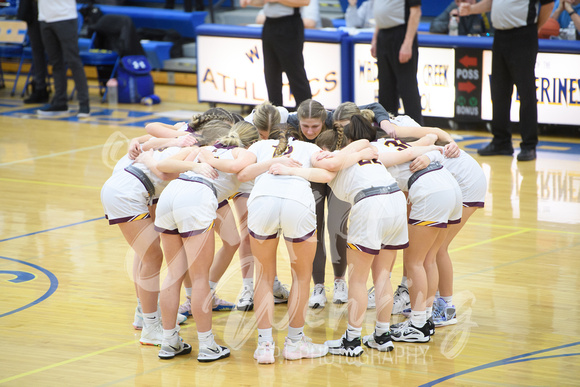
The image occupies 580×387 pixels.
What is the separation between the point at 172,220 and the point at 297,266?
0.74 m

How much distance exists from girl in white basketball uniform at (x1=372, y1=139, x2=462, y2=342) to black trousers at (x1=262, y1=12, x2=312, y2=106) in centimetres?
439

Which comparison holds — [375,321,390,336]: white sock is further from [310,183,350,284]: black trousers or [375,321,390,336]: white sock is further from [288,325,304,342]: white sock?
[310,183,350,284]: black trousers

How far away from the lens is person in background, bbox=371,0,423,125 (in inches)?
338

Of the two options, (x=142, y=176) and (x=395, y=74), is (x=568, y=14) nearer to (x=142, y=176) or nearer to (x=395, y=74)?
(x=395, y=74)

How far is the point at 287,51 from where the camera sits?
8.92m

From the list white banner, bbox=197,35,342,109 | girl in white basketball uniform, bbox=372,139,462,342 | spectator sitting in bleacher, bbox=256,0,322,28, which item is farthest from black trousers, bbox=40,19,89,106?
girl in white basketball uniform, bbox=372,139,462,342

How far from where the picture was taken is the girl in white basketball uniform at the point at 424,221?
452cm

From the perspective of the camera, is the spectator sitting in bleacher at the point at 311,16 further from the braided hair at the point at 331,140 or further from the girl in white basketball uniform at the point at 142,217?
the girl in white basketball uniform at the point at 142,217

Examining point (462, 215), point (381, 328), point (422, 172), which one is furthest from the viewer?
point (462, 215)

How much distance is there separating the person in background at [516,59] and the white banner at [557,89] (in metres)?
0.88

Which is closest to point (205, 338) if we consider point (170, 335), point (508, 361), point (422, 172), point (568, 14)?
point (170, 335)

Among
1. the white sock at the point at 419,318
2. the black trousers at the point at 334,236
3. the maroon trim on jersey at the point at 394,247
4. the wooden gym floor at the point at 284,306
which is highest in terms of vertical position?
the maroon trim on jersey at the point at 394,247

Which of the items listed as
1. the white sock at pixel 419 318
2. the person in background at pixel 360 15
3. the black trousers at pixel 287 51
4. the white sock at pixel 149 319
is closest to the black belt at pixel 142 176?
the white sock at pixel 149 319

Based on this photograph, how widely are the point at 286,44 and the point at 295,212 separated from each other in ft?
16.4
